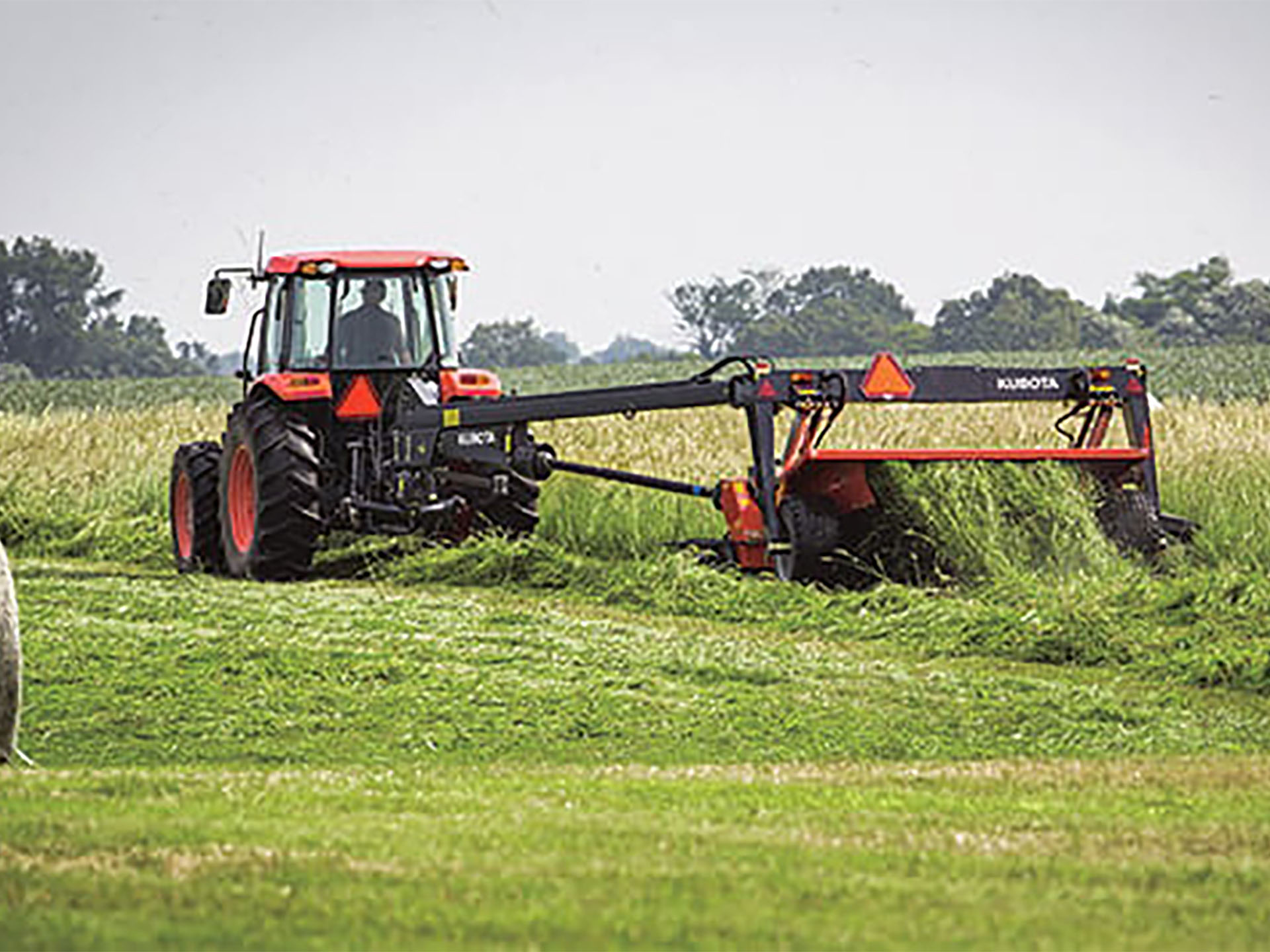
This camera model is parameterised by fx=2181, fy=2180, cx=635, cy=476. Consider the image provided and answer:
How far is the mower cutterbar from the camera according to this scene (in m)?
12.3

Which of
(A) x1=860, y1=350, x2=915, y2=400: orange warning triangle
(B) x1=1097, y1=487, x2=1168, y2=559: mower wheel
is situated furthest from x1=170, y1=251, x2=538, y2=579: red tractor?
(B) x1=1097, y1=487, x2=1168, y2=559: mower wheel

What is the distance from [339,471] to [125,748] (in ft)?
21.5

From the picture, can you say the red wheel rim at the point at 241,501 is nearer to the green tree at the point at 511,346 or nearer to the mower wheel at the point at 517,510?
the mower wheel at the point at 517,510

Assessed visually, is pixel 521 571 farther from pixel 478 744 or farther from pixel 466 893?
pixel 466 893

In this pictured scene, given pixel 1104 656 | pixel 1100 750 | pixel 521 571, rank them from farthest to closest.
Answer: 1. pixel 521 571
2. pixel 1104 656
3. pixel 1100 750

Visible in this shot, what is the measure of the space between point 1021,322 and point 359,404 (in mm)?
70072

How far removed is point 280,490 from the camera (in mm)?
13898

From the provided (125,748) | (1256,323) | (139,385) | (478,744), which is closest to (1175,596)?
(478,744)

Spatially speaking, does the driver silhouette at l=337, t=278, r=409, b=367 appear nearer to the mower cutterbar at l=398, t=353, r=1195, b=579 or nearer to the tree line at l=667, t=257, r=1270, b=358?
the mower cutterbar at l=398, t=353, r=1195, b=579

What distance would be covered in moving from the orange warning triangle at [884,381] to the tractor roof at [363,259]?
12.2ft

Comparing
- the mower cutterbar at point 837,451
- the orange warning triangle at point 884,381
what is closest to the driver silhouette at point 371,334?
the mower cutterbar at point 837,451

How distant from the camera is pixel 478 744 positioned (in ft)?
27.0

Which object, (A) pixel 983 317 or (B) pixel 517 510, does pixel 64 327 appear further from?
(B) pixel 517 510

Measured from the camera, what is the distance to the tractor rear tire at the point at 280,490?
13914 millimetres
